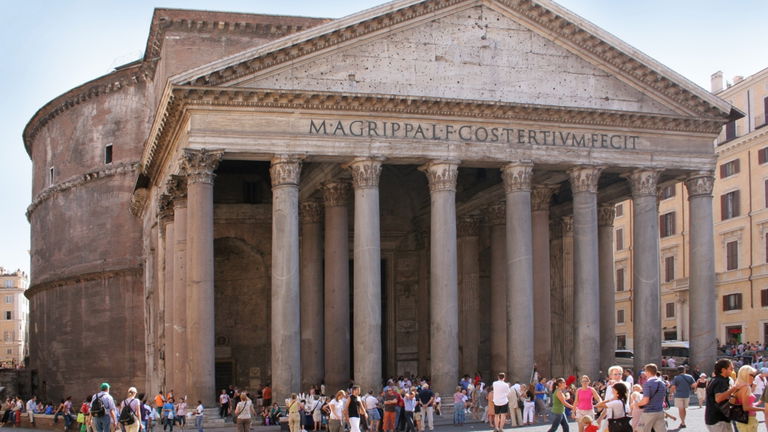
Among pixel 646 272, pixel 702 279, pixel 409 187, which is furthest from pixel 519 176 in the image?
pixel 409 187

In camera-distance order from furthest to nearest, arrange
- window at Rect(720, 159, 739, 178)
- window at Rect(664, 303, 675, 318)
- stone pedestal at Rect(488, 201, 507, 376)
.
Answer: window at Rect(664, 303, 675, 318)
window at Rect(720, 159, 739, 178)
stone pedestal at Rect(488, 201, 507, 376)

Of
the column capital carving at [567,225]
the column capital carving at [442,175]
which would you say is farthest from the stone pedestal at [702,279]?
the column capital carving at [442,175]

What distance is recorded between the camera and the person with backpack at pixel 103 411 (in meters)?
16.6

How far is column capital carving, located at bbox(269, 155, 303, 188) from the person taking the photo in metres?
25.3

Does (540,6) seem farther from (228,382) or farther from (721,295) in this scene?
(721,295)

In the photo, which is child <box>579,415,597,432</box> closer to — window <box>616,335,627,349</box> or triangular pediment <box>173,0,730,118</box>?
triangular pediment <box>173,0,730,118</box>

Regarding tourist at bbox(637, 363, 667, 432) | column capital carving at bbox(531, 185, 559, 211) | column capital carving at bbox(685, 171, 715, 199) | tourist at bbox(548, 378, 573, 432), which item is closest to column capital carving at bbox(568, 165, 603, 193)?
column capital carving at bbox(531, 185, 559, 211)

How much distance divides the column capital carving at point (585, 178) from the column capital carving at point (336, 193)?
6.20m

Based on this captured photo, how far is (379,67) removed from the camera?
26438 millimetres

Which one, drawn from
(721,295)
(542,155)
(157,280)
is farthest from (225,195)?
(721,295)

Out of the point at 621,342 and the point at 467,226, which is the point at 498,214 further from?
the point at 621,342

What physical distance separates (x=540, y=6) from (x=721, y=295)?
70.7 ft

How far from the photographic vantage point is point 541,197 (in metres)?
30.6

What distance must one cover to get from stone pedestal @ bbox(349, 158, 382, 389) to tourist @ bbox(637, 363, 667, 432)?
42.0 feet
